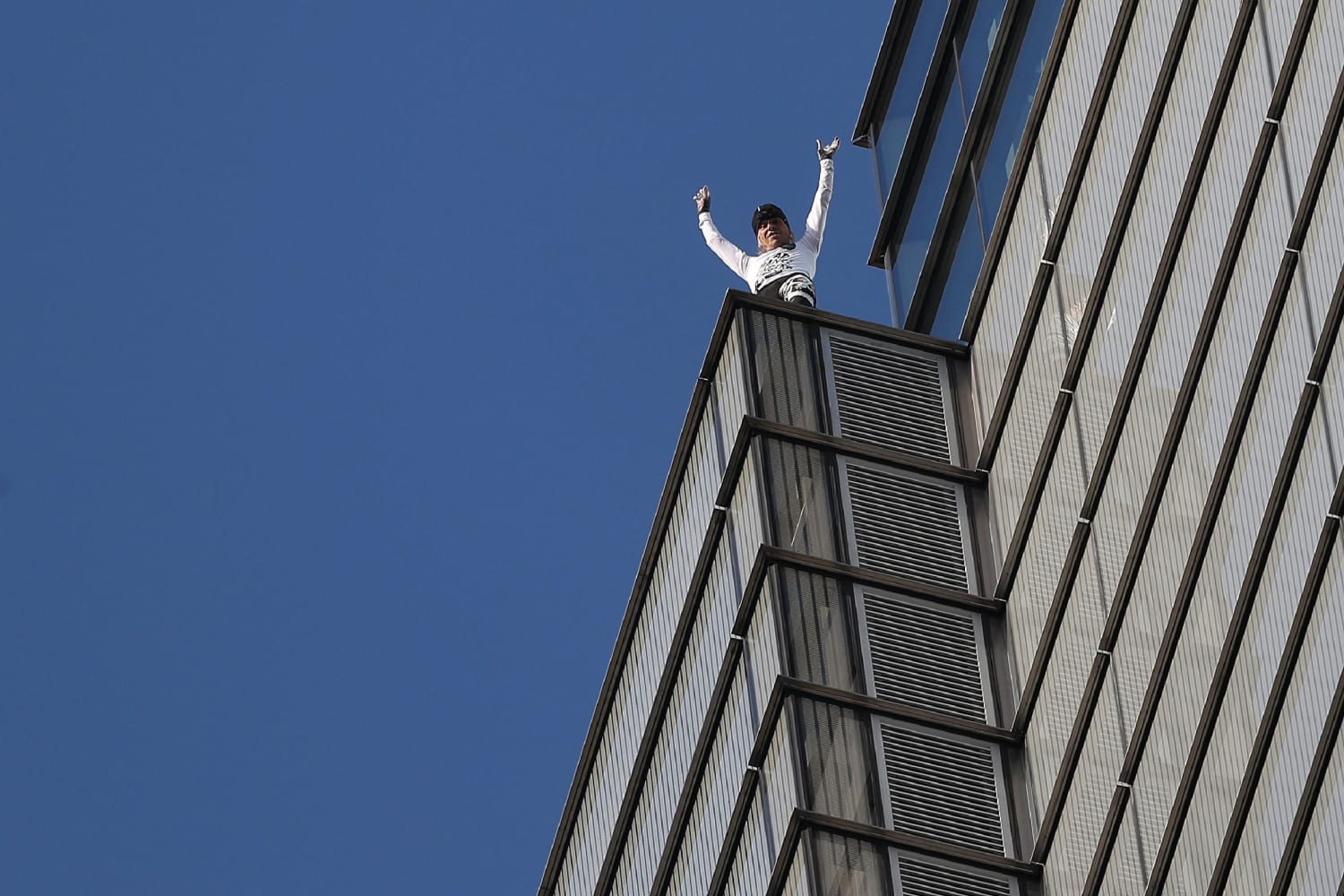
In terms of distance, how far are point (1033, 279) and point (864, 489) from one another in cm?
250

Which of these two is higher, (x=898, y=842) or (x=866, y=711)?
(x=866, y=711)

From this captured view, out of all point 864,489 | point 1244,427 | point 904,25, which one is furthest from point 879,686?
point 904,25

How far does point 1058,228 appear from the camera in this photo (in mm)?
32438

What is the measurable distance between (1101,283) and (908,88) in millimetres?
7069

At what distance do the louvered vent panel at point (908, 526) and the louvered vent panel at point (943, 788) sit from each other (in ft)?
6.52

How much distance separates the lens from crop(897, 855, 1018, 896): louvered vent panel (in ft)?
98.2

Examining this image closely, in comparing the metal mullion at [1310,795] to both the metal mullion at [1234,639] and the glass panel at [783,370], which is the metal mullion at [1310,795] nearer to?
the metal mullion at [1234,639]

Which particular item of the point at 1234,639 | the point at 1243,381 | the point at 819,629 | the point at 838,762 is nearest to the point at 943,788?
the point at 838,762

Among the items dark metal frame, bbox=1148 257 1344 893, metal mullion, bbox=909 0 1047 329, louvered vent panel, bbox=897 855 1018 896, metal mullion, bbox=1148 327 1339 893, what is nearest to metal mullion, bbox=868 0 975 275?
metal mullion, bbox=909 0 1047 329

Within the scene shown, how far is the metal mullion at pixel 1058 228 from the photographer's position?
104 ft

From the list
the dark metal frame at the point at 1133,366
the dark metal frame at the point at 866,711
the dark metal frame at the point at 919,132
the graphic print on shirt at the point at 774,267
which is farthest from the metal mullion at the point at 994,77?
the dark metal frame at the point at 866,711

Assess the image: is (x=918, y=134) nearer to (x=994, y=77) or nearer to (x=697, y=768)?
(x=994, y=77)

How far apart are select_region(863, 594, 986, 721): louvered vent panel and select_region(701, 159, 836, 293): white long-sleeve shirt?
4.50 meters

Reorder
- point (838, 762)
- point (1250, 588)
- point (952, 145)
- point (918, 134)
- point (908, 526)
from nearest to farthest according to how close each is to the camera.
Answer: point (1250, 588), point (838, 762), point (908, 526), point (952, 145), point (918, 134)
